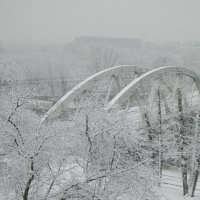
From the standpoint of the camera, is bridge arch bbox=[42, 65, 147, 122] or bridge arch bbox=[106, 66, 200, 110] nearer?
bridge arch bbox=[42, 65, 147, 122]

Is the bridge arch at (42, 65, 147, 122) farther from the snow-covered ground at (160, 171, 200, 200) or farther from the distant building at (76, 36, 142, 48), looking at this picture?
the distant building at (76, 36, 142, 48)

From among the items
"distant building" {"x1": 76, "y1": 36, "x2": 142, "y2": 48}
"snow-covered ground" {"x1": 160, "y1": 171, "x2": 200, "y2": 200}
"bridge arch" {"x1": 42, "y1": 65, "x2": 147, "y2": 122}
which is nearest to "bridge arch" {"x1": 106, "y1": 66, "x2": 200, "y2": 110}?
"bridge arch" {"x1": 42, "y1": 65, "x2": 147, "y2": 122}

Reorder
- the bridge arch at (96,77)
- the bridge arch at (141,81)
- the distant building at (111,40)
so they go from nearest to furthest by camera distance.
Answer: the bridge arch at (96,77) < the bridge arch at (141,81) < the distant building at (111,40)

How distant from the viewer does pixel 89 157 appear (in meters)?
6.15

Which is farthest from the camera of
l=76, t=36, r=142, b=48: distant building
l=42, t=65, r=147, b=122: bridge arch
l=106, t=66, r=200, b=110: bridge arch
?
l=76, t=36, r=142, b=48: distant building

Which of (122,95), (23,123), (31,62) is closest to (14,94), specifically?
(23,123)

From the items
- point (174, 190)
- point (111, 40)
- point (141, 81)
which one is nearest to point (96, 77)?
point (141, 81)

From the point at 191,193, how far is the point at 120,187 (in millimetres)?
7632

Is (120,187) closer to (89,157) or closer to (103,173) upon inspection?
(103,173)

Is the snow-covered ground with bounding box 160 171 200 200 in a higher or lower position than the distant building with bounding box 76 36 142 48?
lower

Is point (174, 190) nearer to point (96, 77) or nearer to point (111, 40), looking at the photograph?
point (96, 77)

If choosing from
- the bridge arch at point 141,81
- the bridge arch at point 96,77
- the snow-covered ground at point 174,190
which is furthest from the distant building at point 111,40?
the snow-covered ground at point 174,190

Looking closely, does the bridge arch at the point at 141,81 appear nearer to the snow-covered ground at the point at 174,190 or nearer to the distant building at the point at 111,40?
the snow-covered ground at the point at 174,190

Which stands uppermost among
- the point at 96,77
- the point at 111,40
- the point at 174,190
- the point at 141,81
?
the point at 111,40
